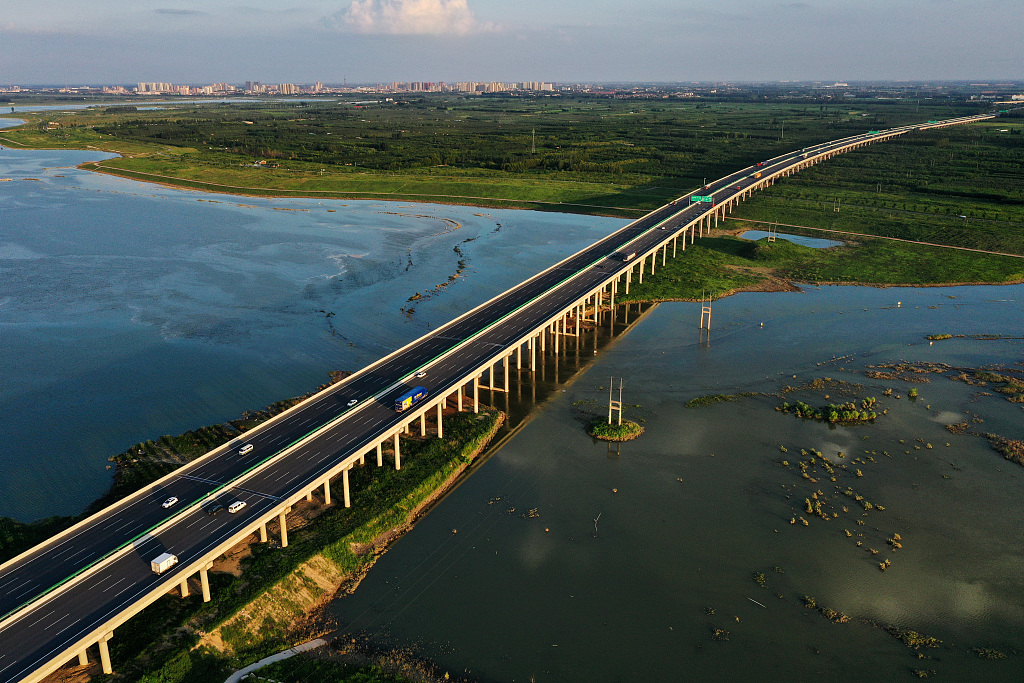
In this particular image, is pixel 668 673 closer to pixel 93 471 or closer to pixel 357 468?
pixel 357 468

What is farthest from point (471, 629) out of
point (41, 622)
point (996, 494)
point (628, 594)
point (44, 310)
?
point (44, 310)

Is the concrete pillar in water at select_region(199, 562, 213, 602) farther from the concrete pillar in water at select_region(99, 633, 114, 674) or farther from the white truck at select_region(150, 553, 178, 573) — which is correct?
the concrete pillar in water at select_region(99, 633, 114, 674)

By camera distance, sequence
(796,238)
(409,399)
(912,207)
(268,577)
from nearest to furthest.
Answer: (268,577), (409,399), (796,238), (912,207)

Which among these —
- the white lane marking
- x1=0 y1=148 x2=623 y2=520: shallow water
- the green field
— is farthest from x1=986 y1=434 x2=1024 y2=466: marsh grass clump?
the green field

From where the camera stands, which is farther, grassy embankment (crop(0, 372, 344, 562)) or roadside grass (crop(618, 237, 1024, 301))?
roadside grass (crop(618, 237, 1024, 301))

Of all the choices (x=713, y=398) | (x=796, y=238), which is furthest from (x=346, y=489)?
(x=796, y=238)

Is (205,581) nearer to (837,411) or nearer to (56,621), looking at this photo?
(56,621)
